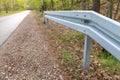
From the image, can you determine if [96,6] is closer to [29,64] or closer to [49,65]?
[49,65]

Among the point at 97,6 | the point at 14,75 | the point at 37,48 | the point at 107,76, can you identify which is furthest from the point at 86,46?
the point at 97,6

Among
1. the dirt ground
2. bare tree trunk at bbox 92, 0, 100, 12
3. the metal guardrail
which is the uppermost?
bare tree trunk at bbox 92, 0, 100, 12

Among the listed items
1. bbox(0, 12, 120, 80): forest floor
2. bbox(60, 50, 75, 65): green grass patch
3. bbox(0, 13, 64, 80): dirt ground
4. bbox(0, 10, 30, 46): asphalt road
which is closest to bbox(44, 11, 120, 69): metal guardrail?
bbox(0, 12, 120, 80): forest floor

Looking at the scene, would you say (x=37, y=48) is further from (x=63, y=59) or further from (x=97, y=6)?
(x=97, y=6)

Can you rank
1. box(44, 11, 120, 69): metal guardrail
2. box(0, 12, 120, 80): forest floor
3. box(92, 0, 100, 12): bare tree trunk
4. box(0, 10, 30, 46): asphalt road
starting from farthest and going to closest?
box(0, 10, 30, 46): asphalt road, box(92, 0, 100, 12): bare tree trunk, box(0, 12, 120, 80): forest floor, box(44, 11, 120, 69): metal guardrail

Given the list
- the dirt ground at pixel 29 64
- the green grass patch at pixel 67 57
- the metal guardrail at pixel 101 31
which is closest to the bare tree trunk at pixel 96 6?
the dirt ground at pixel 29 64

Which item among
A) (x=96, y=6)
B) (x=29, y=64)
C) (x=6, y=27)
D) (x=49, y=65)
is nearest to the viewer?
(x=49, y=65)

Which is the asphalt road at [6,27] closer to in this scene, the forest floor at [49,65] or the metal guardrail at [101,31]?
the forest floor at [49,65]

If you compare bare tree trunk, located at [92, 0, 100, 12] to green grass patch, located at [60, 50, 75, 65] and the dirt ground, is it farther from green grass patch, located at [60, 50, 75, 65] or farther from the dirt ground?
green grass patch, located at [60, 50, 75, 65]

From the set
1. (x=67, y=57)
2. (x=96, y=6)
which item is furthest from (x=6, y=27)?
(x=67, y=57)

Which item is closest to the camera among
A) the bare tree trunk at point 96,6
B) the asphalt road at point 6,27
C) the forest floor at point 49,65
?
the forest floor at point 49,65

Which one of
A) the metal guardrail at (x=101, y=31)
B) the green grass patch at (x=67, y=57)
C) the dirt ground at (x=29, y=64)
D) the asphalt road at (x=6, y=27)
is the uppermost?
the metal guardrail at (x=101, y=31)

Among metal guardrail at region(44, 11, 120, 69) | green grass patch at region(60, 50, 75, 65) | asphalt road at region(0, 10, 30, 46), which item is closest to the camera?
metal guardrail at region(44, 11, 120, 69)

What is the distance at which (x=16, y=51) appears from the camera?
6.71 metres
